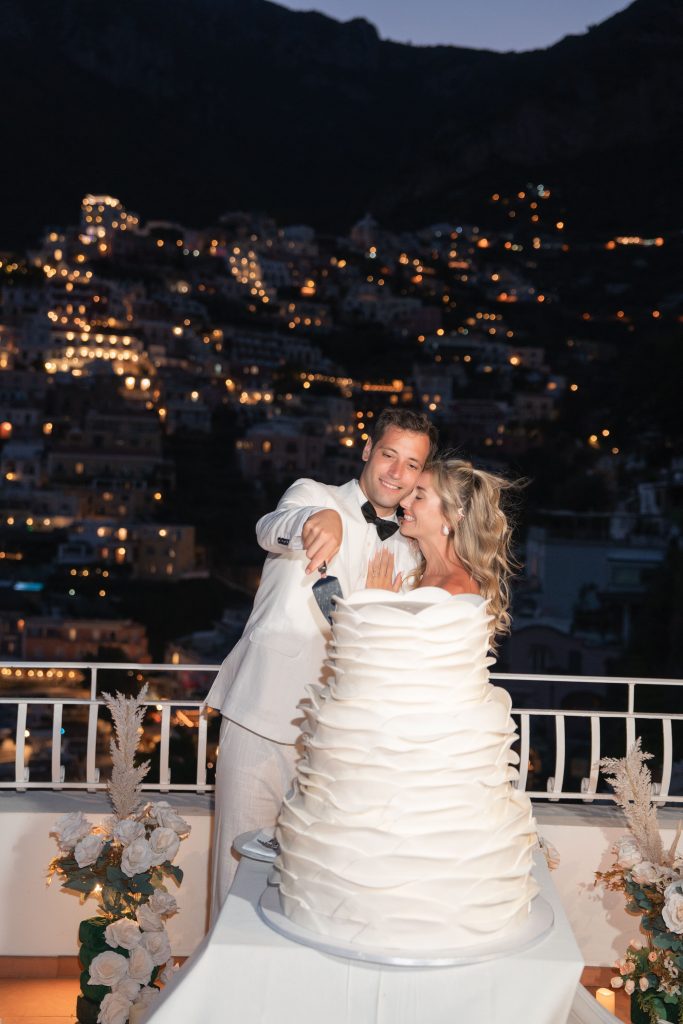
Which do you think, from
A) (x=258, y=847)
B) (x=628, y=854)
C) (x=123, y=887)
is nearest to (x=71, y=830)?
(x=123, y=887)

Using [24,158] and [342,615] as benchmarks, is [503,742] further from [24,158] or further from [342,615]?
[24,158]

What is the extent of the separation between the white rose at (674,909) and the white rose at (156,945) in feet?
4.32

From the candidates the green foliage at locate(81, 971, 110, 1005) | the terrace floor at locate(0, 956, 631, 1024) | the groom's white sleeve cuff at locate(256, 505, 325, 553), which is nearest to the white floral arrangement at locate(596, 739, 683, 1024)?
the terrace floor at locate(0, 956, 631, 1024)

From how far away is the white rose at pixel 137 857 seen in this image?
2906 millimetres

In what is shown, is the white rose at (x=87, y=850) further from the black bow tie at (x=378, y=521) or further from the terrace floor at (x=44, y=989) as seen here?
the black bow tie at (x=378, y=521)

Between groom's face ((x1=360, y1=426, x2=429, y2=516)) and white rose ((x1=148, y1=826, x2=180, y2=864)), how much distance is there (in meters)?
1.12

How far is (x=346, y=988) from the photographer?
1677 millimetres

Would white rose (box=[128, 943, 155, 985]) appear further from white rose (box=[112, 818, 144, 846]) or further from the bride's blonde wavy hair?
the bride's blonde wavy hair

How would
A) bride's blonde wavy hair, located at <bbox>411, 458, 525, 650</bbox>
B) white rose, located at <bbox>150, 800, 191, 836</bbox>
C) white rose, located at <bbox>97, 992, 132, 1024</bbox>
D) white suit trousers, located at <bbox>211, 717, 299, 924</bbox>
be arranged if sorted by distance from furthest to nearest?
white rose, located at <bbox>150, 800, 191, 836</bbox>
white rose, located at <bbox>97, 992, 132, 1024</bbox>
white suit trousers, located at <bbox>211, 717, 299, 924</bbox>
bride's blonde wavy hair, located at <bbox>411, 458, 525, 650</bbox>

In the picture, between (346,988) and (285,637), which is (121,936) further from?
(346,988)

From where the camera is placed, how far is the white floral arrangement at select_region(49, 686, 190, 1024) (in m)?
2.94

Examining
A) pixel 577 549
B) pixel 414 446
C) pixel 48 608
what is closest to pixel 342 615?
pixel 414 446

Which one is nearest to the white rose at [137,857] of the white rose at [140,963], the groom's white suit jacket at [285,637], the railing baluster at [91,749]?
the white rose at [140,963]

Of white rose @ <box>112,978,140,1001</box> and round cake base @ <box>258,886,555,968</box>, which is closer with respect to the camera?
round cake base @ <box>258,886,555,968</box>
